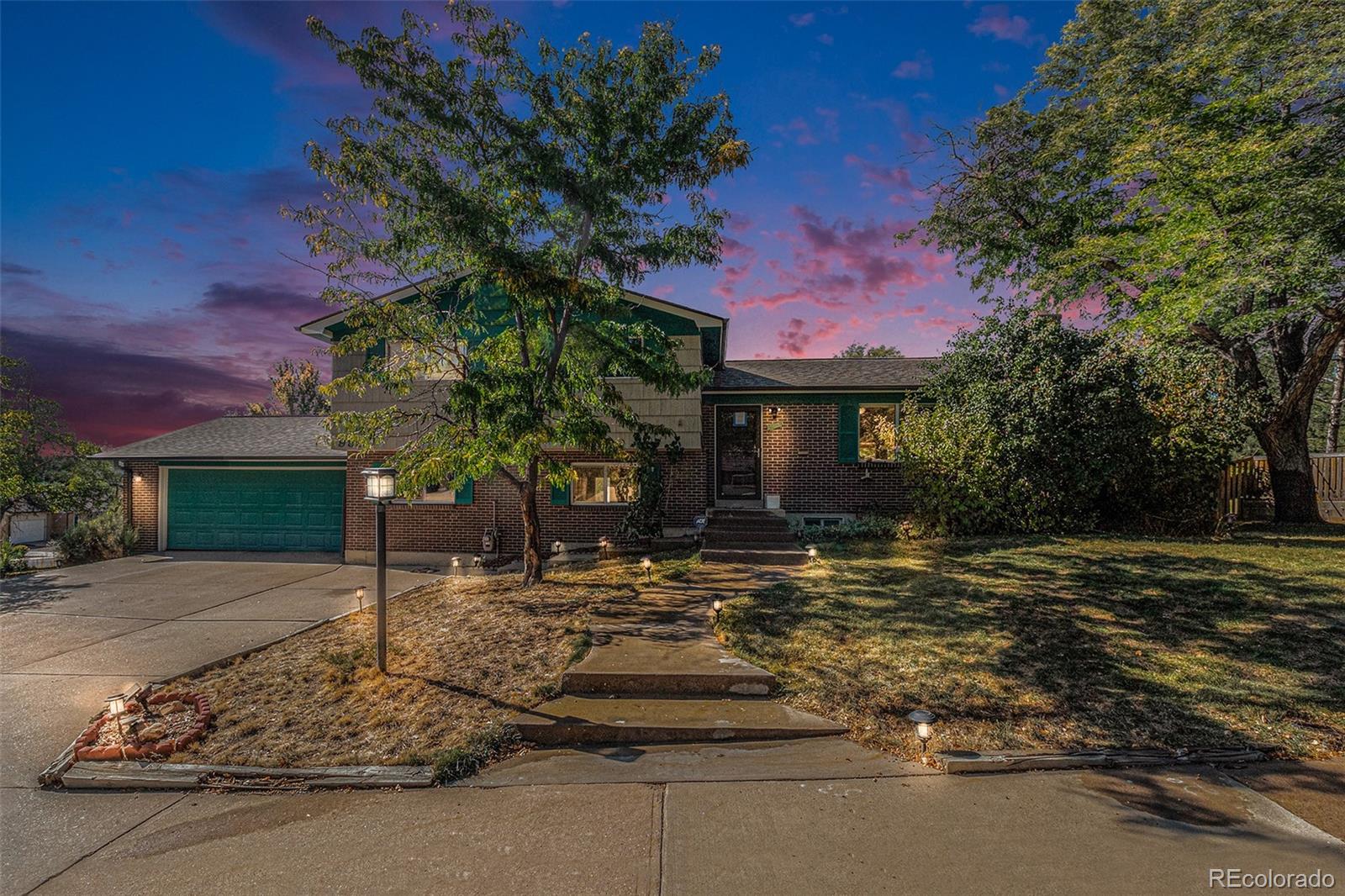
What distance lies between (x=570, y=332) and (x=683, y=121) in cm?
344

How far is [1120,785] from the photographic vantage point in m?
3.40

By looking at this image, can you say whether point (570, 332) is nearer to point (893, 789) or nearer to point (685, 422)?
point (685, 422)

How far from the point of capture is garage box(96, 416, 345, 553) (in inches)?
521

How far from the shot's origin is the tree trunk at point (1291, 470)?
1184cm

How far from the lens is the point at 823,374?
12906mm

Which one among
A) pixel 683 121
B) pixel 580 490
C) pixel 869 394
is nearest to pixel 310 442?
pixel 580 490

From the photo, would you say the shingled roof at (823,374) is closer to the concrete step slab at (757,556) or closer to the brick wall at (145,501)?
the concrete step slab at (757,556)

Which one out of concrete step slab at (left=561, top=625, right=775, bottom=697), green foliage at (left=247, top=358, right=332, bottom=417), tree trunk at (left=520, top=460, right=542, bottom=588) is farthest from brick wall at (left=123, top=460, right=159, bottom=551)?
green foliage at (left=247, top=358, right=332, bottom=417)

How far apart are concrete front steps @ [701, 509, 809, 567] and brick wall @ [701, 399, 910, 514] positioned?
111cm

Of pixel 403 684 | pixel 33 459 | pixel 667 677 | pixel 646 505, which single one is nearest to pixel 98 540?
pixel 33 459

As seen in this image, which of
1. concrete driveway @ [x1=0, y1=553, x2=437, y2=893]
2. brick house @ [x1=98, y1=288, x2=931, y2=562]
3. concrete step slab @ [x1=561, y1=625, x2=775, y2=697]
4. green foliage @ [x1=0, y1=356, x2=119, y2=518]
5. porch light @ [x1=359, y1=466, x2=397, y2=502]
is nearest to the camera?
concrete driveway @ [x1=0, y1=553, x2=437, y2=893]

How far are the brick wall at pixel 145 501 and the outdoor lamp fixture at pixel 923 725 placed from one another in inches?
721

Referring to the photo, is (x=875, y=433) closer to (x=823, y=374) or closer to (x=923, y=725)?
(x=823, y=374)

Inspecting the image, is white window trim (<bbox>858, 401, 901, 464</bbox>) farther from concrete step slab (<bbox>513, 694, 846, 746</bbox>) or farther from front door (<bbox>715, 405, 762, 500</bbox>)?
concrete step slab (<bbox>513, 694, 846, 746</bbox>)
